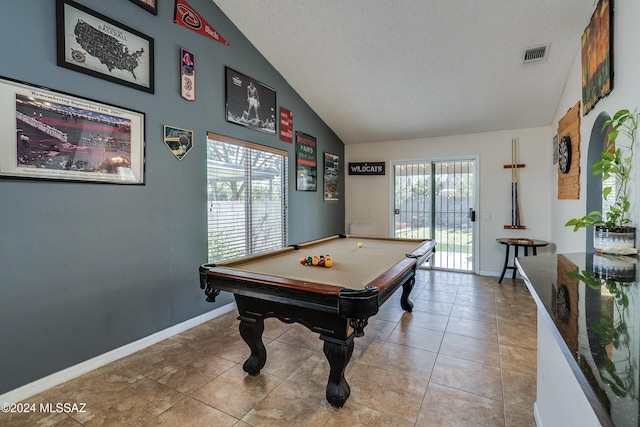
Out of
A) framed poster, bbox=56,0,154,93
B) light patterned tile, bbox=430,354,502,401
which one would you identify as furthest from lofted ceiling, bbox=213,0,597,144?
light patterned tile, bbox=430,354,502,401

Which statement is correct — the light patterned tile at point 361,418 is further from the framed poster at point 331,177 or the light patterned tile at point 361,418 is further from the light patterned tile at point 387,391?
the framed poster at point 331,177

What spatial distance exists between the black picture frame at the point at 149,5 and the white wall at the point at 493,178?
4.10 metres

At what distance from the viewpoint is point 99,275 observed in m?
2.32

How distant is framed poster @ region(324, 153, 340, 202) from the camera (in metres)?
5.39

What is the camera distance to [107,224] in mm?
2367

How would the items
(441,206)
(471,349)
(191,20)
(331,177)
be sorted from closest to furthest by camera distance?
(471,349), (191,20), (441,206), (331,177)

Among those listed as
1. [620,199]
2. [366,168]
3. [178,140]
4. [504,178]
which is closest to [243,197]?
[178,140]

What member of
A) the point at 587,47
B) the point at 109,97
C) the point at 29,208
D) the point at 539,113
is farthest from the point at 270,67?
the point at 539,113

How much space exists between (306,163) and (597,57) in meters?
3.46

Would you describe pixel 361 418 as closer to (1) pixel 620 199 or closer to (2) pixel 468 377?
(2) pixel 468 377

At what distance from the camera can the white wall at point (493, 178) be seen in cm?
462

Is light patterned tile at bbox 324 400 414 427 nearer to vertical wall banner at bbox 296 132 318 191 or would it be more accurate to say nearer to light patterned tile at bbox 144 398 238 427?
light patterned tile at bbox 144 398 238 427

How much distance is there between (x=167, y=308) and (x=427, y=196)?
451 centimetres

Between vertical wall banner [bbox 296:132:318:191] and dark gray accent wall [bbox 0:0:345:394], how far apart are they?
120 centimetres
